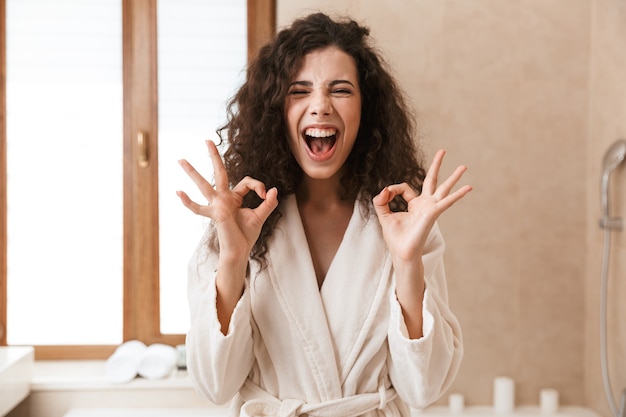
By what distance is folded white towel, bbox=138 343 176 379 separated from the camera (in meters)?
2.21

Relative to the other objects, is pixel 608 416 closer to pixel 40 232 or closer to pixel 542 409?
pixel 542 409

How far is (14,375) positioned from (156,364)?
45 cm

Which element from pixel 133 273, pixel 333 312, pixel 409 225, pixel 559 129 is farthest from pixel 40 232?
pixel 559 129

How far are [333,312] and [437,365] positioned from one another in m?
0.22

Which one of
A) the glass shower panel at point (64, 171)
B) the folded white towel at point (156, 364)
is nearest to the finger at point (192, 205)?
the folded white towel at point (156, 364)

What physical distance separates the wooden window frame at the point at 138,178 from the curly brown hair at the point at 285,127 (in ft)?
3.38

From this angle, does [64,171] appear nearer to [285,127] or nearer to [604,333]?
[285,127]

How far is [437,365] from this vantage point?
4.02ft

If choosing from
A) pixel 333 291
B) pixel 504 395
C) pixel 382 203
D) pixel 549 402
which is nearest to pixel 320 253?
pixel 333 291

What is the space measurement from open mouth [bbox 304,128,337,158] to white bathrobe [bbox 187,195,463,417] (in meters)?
0.15

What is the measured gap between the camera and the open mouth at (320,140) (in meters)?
1.24

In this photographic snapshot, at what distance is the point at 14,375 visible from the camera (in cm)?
199

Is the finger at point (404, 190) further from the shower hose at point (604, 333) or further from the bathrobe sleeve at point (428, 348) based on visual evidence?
the shower hose at point (604, 333)

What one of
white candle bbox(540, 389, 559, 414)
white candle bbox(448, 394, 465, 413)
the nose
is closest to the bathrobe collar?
the nose
